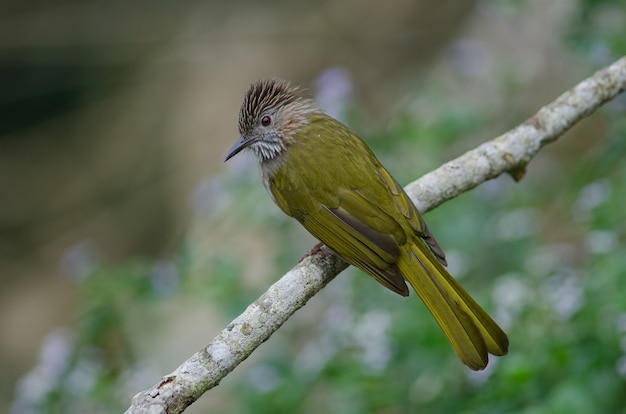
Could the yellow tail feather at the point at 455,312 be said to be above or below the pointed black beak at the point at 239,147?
below

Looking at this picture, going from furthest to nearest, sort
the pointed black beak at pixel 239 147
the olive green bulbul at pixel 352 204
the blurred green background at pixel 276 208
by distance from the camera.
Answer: the pointed black beak at pixel 239 147
the blurred green background at pixel 276 208
the olive green bulbul at pixel 352 204

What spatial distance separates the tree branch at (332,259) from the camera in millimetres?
2555

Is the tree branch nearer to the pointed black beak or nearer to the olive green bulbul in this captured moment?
the olive green bulbul

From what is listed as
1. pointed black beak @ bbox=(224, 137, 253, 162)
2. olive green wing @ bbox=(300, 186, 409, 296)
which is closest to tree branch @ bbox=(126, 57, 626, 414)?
olive green wing @ bbox=(300, 186, 409, 296)

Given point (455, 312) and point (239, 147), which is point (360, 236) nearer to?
point (455, 312)

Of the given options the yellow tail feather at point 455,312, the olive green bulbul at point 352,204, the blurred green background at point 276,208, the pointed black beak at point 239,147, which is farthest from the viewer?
the pointed black beak at point 239,147

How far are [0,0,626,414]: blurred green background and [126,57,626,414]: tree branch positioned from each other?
33cm

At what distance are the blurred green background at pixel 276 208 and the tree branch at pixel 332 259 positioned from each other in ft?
1.07

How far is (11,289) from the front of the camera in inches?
383

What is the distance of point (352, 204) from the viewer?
3.57 meters

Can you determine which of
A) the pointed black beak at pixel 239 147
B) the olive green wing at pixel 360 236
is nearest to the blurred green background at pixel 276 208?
the pointed black beak at pixel 239 147

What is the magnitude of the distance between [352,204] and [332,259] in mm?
349

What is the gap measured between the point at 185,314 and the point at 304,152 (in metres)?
2.70

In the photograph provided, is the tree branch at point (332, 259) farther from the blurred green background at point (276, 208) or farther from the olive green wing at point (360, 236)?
the blurred green background at point (276, 208)
